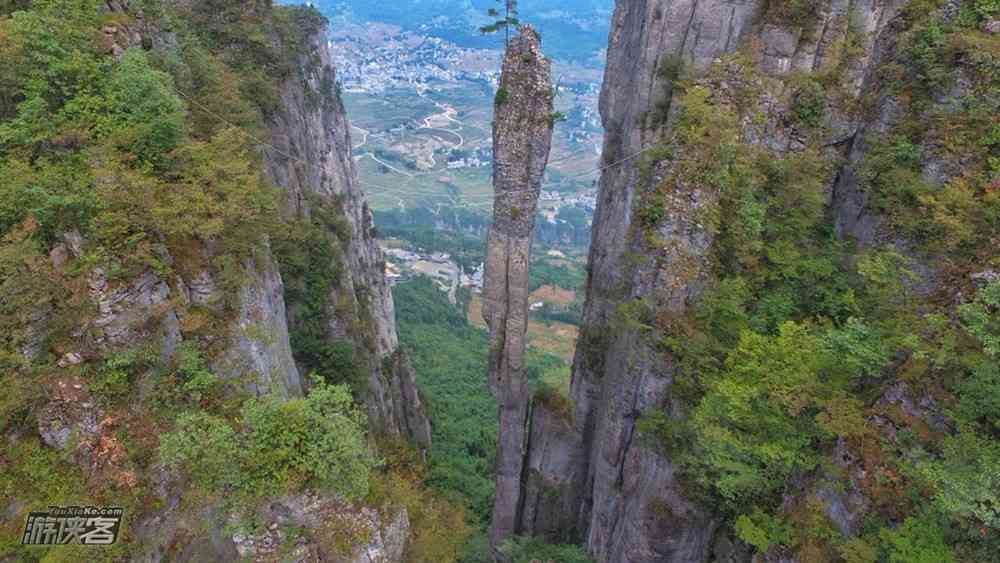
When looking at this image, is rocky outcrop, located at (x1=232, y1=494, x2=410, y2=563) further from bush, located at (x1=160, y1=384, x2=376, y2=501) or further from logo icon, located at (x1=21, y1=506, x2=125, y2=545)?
logo icon, located at (x1=21, y1=506, x2=125, y2=545)

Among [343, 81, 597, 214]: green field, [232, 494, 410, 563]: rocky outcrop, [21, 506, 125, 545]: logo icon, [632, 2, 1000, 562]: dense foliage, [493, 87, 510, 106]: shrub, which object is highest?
[493, 87, 510, 106]: shrub

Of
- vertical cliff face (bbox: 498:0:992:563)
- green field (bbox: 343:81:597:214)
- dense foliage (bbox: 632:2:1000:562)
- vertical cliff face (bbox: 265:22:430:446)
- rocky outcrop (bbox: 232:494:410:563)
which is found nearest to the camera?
dense foliage (bbox: 632:2:1000:562)

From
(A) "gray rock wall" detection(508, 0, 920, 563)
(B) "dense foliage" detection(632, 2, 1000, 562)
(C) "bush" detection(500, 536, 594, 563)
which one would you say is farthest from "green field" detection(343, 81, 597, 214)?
(B) "dense foliage" detection(632, 2, 1000, 562)

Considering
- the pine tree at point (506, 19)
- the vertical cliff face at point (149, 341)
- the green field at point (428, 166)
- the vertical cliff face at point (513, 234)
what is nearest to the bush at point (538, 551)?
the vertical cliff face at point (513, 234)

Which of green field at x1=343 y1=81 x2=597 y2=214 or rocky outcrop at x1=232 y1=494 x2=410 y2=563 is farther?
green field at x1=343 y1=81 x2=597 y2=214

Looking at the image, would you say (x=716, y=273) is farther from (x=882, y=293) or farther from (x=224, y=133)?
(x=224, y=133)

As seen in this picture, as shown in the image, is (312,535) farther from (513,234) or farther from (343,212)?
(343,212)

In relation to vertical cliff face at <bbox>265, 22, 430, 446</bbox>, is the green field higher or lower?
lower
